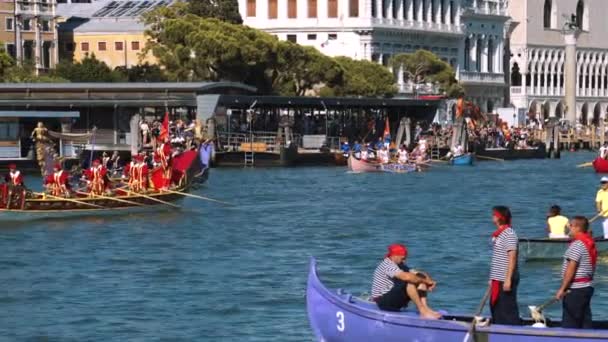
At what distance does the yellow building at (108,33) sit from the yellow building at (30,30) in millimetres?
1857

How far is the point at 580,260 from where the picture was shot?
22938mm

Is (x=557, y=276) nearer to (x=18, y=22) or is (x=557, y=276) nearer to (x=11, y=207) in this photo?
(x=11, y=207)

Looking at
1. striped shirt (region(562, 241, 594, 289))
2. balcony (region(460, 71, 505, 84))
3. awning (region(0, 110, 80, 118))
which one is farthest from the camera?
balcony (region(460, 71, 505, 84))

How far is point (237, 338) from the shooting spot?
1106 inches

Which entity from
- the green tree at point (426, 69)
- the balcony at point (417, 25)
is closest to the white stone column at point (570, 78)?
the balcony at point (417, 25)

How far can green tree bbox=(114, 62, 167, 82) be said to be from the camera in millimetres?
94688

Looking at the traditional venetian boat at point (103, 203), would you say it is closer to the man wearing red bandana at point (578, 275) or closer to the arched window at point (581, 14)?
the man wearing red bandana at point (578, 275)

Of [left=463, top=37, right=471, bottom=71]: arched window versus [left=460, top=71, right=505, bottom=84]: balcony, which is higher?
[left=463, top=37, right=471, bottom=71]: arched window

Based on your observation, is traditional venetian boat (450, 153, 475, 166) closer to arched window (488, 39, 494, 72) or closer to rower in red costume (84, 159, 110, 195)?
rower in red costume (84, 159, 110, 195)

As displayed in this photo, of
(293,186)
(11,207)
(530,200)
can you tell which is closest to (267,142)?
(293,186)

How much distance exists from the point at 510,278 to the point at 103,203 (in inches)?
974

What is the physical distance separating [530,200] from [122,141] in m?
26.0

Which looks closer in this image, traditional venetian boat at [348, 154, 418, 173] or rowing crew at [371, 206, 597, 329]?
rowing crew at [371, 206, 597, 329]

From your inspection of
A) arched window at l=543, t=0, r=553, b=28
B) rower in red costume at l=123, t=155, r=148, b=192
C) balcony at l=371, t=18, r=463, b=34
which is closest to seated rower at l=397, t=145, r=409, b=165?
rower in red costume at l=123, t=155, r=148, b=192
